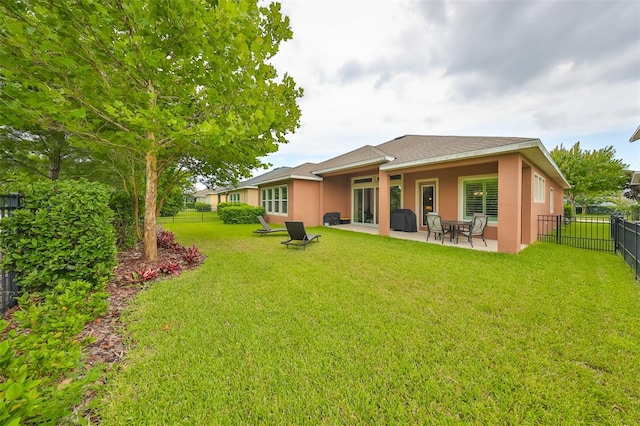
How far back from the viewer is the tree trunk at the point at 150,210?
235 inches

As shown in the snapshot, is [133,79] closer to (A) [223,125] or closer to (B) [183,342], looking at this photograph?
(A) [223,125]

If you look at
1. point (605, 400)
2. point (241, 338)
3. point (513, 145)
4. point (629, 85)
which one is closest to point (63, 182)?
point (241, 338)

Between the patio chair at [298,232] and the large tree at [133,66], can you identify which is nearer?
the large tree at [133,66]

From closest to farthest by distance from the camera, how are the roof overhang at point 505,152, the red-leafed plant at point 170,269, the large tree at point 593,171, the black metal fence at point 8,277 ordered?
the black metal fence at point 8,277
the red-leafed plant at point 170,269
the roof overhang at point 505,152
the large tree at point 593,171

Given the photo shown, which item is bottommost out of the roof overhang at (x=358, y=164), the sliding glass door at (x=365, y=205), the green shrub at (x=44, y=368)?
the green shrub at (x=44, y=368)

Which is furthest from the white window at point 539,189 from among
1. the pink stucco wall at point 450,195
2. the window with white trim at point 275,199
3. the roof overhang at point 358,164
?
the window with white trim at point 275,199

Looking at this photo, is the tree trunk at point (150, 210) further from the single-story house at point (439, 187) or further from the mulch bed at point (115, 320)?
the single-story house at point (439, 187)

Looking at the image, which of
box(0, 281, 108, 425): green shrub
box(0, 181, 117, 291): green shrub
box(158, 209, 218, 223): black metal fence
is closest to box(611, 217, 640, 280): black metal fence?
box(0, 281, 108, 425): green shrub

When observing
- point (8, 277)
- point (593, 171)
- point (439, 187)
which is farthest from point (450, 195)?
point (593, 171)

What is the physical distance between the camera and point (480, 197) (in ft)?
33.3

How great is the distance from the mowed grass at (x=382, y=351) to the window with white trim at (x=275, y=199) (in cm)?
1111

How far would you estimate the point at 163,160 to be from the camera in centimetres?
659

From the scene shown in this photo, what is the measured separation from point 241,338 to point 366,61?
42.0 ft

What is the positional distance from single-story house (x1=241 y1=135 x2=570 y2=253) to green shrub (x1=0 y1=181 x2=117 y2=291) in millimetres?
9211
